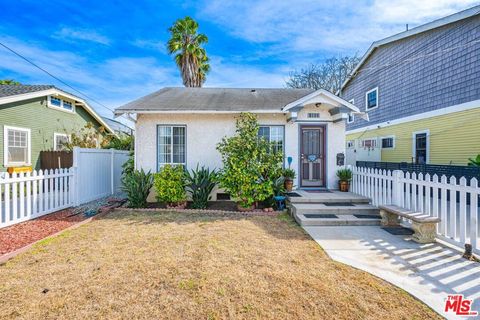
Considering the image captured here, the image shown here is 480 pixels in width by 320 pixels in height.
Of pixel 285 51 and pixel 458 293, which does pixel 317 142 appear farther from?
pixel 285 51

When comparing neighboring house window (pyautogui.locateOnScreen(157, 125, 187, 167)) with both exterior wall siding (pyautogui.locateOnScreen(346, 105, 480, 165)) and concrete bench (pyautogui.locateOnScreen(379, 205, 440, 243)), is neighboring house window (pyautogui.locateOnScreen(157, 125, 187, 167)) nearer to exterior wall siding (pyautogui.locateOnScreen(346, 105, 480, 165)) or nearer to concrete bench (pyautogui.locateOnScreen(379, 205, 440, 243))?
concrete bench (pyautogui.locateOnScreen(379, 205, 440, 243))

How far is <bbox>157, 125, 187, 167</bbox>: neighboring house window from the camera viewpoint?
8.53 m

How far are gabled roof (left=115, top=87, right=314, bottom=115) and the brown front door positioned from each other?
1.52 m

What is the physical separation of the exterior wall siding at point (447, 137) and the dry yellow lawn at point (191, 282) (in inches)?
339

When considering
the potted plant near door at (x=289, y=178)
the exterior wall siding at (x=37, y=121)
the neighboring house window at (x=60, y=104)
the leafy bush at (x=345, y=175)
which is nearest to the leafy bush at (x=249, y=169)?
the potted plant near door at (x=289, y=178)

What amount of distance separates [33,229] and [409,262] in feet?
25.5

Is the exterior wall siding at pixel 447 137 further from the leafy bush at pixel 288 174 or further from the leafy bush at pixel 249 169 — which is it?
the leafy bush at pixel 249 169

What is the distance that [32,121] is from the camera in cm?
1187

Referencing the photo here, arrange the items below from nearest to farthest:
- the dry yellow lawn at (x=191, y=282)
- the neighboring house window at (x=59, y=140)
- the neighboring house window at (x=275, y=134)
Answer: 1. the dry yellow lawn at (x=191, y=282)
2. the neighboring house window at (x=275, y=134)
3. the neighboring house window at (x=59, y=140)

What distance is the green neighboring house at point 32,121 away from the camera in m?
10.6

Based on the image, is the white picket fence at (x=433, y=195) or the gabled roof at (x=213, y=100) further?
the gabled roof at (x=213, y=100)

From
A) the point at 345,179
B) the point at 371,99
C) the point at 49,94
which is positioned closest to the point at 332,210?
the point at 345,179

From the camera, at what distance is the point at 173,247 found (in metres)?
4.42

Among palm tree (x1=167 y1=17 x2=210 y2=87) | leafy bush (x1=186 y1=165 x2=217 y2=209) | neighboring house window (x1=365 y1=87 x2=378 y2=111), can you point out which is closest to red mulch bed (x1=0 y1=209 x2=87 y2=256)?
leafy bush (x1=186 y1=165 x2=217 y2=209)
